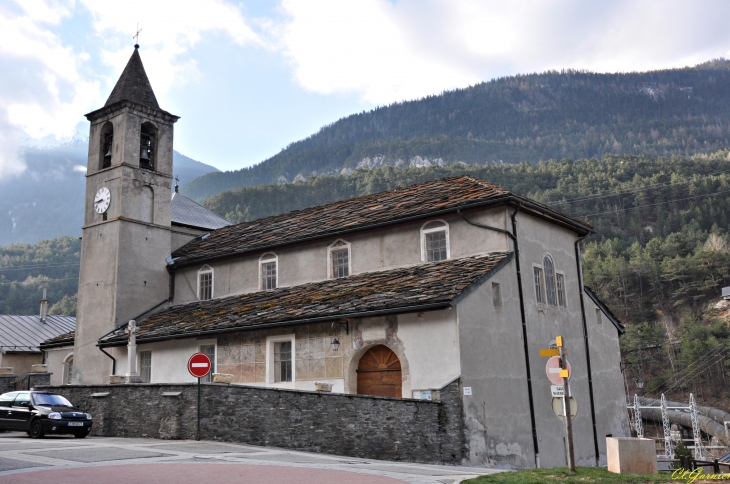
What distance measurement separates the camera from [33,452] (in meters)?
15.0

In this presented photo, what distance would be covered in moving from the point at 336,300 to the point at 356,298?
2.99 feet

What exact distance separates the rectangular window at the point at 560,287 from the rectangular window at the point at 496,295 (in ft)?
15.5

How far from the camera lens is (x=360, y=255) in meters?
25.2

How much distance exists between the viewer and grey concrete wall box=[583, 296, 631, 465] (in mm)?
25016

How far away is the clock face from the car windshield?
12.8m

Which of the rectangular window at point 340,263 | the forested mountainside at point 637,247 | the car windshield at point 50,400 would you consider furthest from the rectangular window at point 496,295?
the forested mountainside at point 637,247

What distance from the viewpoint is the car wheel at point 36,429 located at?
771 inches

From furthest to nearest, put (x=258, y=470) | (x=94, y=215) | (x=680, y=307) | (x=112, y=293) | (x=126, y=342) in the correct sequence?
1. (x=680, y=307)
2. (x=94, y=215)
3. (x=112, y=293)
4. (x=126, y=342)
5. (x=258, y=470)

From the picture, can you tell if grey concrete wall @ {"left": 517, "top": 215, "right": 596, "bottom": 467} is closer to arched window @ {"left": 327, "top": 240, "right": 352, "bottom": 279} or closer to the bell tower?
arched window @ {"left": 327, "top": 240, "right": 352, "bottom": 279}

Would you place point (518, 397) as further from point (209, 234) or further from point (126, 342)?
point (209, 234)

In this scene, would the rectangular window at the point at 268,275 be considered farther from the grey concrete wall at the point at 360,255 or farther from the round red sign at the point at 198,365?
the round red sign at the point at 198,365

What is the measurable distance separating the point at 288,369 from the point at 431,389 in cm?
659

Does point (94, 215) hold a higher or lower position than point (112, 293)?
higher

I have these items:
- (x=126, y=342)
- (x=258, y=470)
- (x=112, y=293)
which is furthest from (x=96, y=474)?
(x=112, y=293)
